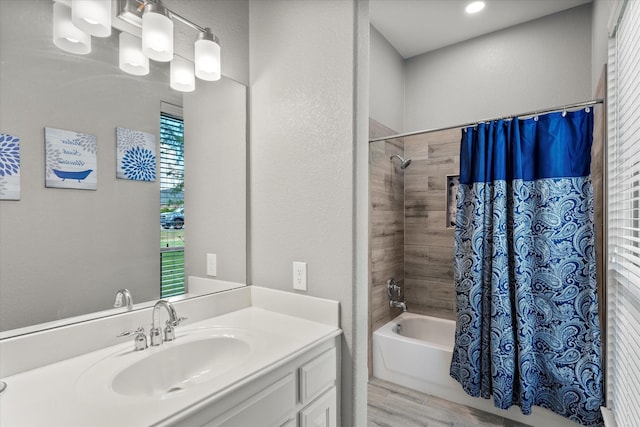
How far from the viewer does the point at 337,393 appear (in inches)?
53.6

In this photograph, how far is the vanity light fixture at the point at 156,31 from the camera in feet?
3.91

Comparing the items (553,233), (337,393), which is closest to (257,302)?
(337,393)

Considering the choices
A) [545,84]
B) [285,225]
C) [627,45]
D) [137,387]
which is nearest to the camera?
[137,387]

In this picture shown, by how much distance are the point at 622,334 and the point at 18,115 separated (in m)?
2.38

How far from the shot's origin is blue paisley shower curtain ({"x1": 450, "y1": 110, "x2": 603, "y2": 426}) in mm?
1813

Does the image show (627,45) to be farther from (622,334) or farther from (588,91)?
(588,91)

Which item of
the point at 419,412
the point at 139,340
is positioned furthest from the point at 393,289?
the point at 139,340

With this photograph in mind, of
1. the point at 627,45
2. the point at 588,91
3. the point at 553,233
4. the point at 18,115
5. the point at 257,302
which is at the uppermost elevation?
the point at 588,91

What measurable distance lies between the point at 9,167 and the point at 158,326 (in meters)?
0.70

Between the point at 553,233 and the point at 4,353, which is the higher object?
the point at 553,233

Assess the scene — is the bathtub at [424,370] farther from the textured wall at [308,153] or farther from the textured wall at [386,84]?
the textured wall at [386,84]

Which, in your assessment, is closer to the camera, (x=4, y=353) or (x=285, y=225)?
(x=4, y=353)

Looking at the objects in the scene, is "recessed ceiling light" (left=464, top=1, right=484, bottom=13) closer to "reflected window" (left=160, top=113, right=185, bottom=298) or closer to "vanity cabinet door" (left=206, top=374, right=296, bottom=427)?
"reflected window" (left=160, top=113, right=185, bottom=298)

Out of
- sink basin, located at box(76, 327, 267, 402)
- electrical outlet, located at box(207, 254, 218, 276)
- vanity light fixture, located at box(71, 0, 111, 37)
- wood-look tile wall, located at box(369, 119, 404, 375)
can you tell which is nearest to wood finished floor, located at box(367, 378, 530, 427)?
wood-look tile wall, located at box(369, 119, 404, 375)
